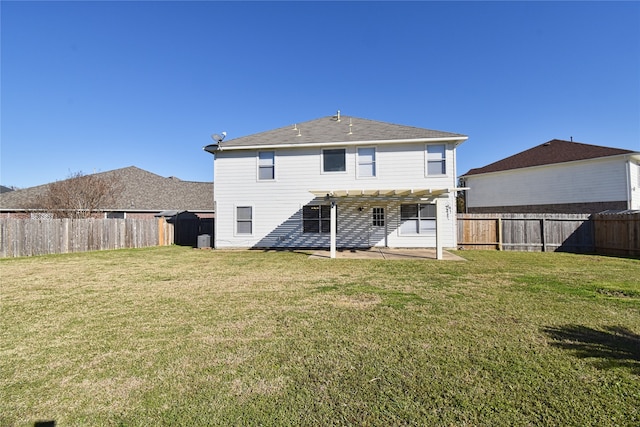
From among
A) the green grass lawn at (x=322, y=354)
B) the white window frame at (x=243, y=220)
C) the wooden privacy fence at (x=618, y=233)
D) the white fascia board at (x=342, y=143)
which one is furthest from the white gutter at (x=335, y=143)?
the green grass lawn at (x=322, y=354)

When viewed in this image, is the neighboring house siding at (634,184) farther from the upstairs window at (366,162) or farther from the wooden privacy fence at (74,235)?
the wooden privacy fence at (74,235)

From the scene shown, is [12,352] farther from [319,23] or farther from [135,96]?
[135,96]

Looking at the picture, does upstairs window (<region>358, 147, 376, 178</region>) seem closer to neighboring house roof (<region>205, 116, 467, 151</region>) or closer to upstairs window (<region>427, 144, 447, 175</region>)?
neighboring house roof (<region>205, 116, 467, 151</region>)

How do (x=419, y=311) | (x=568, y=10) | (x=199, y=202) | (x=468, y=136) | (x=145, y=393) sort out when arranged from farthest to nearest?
(x=199, y=202) < (x=468, y=136) < (x=568, y=10) < (x=419, y=311) < (x=145, y=393)

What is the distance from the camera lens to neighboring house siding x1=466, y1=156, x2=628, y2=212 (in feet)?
51.9

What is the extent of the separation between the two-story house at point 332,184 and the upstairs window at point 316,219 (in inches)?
2.0

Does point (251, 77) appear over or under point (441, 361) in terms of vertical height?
over

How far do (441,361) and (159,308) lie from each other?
4.44 m

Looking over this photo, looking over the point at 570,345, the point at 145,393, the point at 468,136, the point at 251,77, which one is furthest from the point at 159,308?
the point at 251,77

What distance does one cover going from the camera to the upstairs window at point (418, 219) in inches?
524

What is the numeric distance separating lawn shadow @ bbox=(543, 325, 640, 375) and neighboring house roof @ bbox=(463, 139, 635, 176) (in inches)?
704

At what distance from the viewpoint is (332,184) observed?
1391 cm

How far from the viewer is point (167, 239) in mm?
17406

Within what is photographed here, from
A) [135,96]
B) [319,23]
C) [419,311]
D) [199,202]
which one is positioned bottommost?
[419,311]
